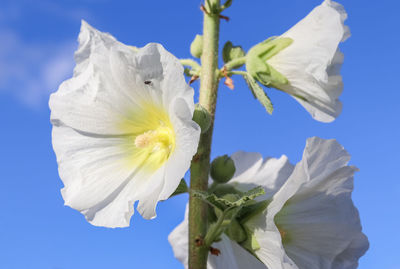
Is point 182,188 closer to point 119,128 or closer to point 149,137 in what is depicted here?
point 149,137

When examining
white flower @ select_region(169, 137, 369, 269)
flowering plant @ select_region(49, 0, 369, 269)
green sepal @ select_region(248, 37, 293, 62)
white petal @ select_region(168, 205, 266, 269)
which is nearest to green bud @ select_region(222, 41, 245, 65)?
flowering plant @ select_region(49, 0, 369, 269)

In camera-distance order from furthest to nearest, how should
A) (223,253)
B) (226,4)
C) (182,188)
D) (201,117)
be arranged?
(223,253) → (226,4) → (182,188) → (201,117)

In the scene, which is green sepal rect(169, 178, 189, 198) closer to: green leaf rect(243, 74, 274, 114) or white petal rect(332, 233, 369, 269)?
green leaf rect(243, 74, 274, 114)

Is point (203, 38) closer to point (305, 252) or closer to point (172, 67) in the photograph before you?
point (172, 67)

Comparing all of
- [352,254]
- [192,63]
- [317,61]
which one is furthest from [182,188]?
[352,254]

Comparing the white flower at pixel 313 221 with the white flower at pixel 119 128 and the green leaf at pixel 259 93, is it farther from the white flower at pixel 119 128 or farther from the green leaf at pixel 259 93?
the white flower at pixel 119 128

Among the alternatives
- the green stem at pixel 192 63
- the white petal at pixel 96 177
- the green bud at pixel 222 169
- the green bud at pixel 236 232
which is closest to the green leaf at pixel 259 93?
the green stem at pixel 192 63
